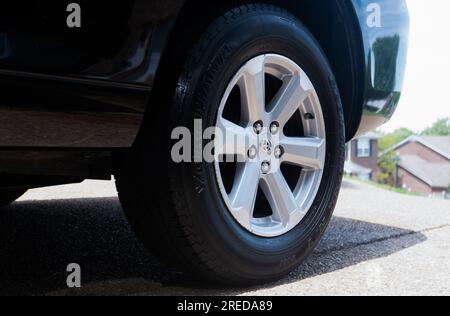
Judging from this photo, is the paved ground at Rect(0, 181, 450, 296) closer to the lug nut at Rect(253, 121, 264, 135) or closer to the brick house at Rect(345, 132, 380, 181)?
the lug nut at Rect(253, 121, 264, 135)

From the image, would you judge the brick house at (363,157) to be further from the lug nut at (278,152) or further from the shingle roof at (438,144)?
the lug nut at (278,152)

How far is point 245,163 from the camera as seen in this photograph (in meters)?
2.33

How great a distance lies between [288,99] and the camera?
8.14 ft

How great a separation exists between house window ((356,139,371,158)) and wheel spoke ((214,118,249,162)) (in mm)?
46006

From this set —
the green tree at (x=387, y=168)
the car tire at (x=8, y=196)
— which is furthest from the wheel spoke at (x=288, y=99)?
the green tree at (x=387, y=168)

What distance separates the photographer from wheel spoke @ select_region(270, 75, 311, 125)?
97.2 inches

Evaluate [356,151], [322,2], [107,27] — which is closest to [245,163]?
[107,27]

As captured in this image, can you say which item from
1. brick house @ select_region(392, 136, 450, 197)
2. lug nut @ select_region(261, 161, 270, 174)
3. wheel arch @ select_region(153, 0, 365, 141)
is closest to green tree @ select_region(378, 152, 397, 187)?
brick house @ select_region(392, 136, 450, 197)

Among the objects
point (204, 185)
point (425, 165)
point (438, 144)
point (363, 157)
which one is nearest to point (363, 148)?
point (363, 157)

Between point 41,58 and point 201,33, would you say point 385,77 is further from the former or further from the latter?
point 41,58

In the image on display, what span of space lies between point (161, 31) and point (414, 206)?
3.96 meters

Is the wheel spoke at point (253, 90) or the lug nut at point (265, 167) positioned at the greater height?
the wheel spoke at point (253, 90)

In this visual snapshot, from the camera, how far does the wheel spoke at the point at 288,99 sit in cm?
247

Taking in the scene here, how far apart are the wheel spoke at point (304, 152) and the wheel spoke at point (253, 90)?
21cm
